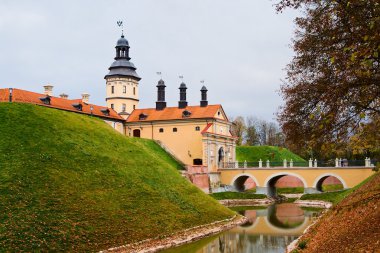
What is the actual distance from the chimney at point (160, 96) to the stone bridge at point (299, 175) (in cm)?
1181

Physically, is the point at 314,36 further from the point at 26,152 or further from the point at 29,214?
the point at 26,152

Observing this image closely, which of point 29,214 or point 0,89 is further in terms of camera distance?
point 0,89

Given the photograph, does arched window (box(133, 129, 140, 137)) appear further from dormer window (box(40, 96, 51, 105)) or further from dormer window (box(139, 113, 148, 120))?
dormer window (box(40, 96, 51, 105))

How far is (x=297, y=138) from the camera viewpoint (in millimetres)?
15930

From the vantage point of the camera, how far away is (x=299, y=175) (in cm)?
5350

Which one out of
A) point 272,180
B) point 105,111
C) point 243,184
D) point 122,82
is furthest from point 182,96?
point 272,180

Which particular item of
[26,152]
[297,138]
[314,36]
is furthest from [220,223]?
[314,36]

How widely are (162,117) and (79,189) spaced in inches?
1303

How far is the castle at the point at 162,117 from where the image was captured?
54.3m

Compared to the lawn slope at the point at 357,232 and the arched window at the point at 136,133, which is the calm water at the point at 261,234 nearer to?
the lawn slope at the point at 357,232

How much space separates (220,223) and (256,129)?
82498 mm

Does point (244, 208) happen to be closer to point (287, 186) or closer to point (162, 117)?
point (162, 117)

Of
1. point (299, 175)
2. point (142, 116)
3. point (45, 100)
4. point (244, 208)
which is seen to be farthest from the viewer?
point (142, 116)

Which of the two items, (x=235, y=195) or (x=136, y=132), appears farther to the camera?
(x=136, y=132)
